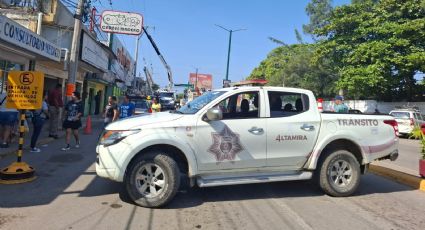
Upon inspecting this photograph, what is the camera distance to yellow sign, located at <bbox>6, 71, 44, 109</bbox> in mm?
7426

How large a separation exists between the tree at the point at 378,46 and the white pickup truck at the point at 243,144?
903 inches

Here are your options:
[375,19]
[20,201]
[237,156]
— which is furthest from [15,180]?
[375,19]

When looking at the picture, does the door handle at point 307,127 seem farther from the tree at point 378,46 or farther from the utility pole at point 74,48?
the tree at point 378,46

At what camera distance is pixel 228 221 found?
5.44 m

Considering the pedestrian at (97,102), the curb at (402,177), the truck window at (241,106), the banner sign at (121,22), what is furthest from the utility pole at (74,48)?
the pedestrian at (97,102)

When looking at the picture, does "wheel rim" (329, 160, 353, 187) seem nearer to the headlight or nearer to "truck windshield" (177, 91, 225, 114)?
"truck windshield" (177, 91, 225, 114)

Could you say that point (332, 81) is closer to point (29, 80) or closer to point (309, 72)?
point (309, 72)

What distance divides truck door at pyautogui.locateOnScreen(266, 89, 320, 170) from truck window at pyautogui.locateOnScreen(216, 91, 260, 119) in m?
0.24

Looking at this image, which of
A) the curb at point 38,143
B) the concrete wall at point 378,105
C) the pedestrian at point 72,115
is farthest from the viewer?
the concrete wall at point 378,105

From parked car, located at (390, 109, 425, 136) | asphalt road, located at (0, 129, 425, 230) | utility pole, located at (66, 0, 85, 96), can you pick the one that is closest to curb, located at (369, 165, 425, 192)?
asphalt road, located at (0, 129, 425, 230)

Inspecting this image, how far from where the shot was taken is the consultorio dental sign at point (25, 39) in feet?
36.6

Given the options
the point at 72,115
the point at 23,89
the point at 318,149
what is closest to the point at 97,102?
the point at 72,115

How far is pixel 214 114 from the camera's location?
6.07 meters

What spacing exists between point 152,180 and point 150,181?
0.11 ft
